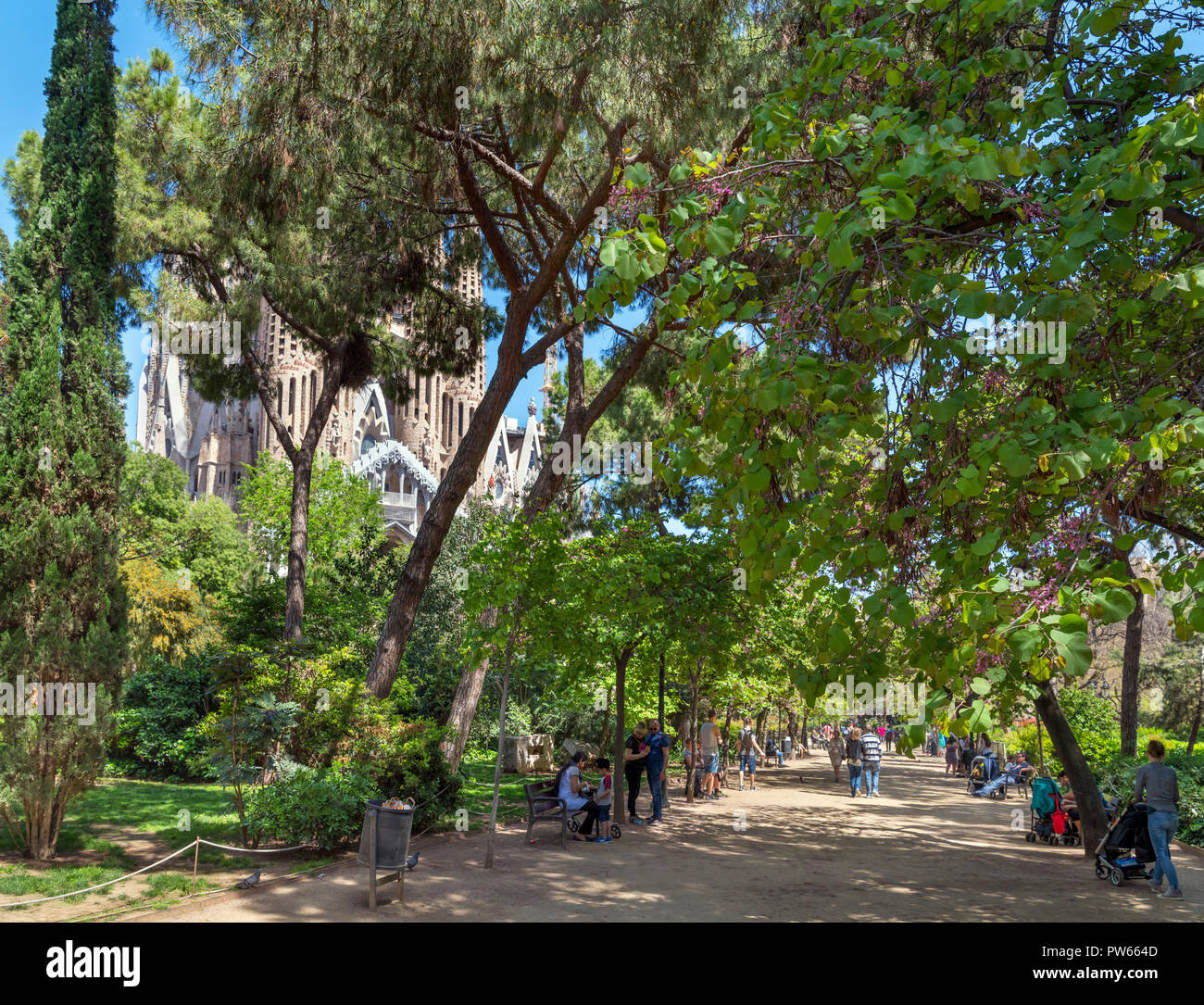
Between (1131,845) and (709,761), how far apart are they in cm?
1046

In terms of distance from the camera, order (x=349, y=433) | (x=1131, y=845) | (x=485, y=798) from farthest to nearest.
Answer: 1. (x=349, y=433)
2. (x=485, y=798)
3. (x=1131, y=845)

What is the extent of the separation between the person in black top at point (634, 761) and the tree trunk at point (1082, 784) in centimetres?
575

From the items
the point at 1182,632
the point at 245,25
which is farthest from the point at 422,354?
the point at 1182,632

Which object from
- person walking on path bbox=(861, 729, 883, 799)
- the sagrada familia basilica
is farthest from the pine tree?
the sagrada familia basilica

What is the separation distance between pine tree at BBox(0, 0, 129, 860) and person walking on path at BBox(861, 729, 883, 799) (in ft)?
52.9

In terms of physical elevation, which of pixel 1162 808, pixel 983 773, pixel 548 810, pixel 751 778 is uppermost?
pixel 1162 808

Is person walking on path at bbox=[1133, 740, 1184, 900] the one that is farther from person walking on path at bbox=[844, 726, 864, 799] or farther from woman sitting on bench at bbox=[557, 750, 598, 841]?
person walking on path at bbox=[844, 726, 864, 799]

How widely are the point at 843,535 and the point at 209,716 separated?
847cm

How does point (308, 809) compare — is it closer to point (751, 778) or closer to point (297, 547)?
point (297, 547)

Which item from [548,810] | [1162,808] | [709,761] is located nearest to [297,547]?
[548,810]

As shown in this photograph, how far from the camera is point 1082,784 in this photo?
1231cm

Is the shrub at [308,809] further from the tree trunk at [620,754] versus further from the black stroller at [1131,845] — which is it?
the black stroller at [1131,845]
